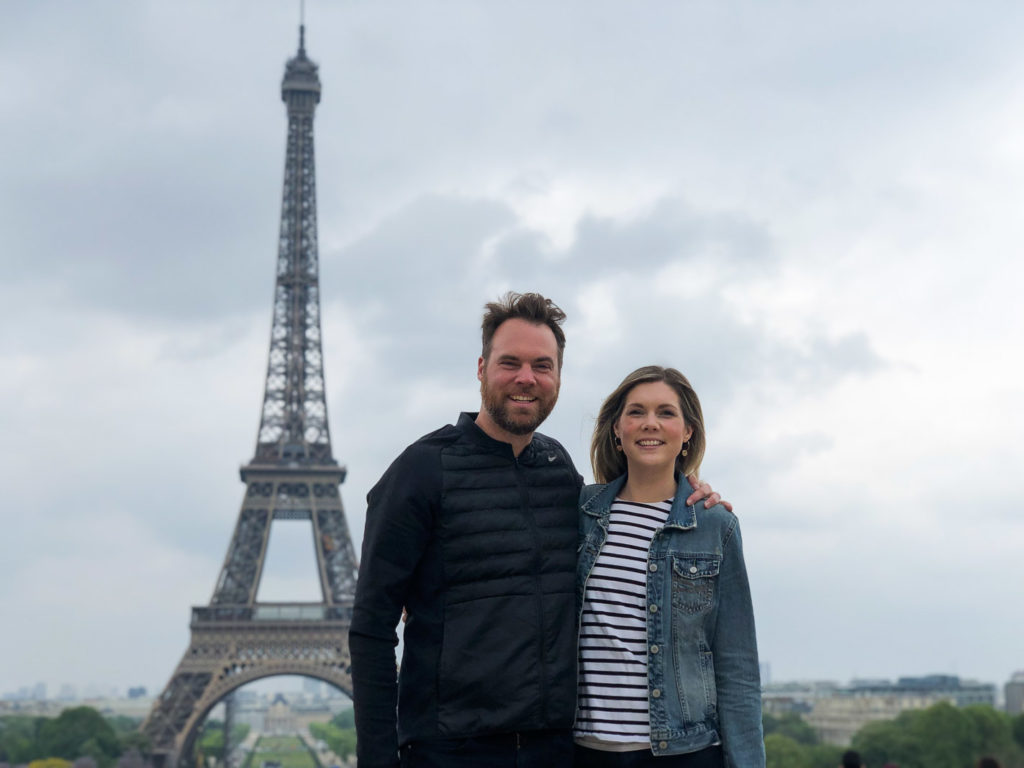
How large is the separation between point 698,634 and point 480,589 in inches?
36.4

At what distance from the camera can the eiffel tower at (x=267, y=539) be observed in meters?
49.6

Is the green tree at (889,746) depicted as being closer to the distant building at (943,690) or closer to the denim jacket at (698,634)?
the denim jacket at (698,634)

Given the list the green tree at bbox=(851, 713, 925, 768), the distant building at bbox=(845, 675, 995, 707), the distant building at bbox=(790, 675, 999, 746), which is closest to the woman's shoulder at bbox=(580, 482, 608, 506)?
the green tree at bbox=(851, 713, 925, 768)

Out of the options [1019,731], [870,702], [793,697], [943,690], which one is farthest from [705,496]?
[793,697]

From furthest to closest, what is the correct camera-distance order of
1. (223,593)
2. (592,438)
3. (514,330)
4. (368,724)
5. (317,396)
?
(317,396) < (223,593) < (592,438) < (514,330) < (368,724)

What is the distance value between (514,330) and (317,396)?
166ft

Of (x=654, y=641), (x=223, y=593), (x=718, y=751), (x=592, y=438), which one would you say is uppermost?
(x=223, y=593)

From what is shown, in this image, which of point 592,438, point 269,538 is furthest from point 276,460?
point 592,438

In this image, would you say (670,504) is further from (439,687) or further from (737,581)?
(439,687)

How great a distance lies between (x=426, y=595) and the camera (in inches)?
211

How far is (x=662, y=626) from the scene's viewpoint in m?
5.34

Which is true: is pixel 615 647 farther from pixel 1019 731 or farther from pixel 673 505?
pixel 1019 731

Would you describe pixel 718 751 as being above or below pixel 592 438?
below

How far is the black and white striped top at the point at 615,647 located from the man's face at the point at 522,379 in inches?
25.4
